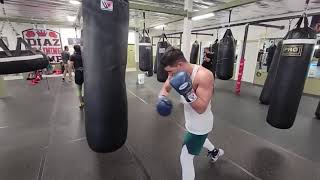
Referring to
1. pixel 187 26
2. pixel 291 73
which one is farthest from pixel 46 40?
pixel 291 73

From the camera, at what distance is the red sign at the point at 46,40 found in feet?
30.4

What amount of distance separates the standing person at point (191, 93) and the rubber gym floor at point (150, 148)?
63 cm

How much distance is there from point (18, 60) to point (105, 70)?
129 cm

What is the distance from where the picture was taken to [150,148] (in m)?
2.63

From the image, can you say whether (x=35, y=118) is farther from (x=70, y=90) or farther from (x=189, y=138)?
(x=189, y=138)

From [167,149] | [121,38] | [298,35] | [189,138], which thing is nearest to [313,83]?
[298,35]

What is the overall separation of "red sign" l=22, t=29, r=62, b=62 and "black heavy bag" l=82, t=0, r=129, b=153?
973cm

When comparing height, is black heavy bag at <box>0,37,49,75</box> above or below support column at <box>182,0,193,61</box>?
below

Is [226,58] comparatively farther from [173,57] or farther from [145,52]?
[173,57]

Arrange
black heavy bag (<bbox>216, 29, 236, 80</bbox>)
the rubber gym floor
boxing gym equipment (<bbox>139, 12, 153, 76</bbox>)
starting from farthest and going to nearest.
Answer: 1. boxing gym equipment (<bbox>139, 12, 153, 76</bbox>)
2. black heavy bag (<bbox>216, 29, 236, 80</bbox>)
3. the rubber gym floor

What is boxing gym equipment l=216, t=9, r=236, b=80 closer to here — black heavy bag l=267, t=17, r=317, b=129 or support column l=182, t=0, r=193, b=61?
support column l=182, t=0, r=193, b=61

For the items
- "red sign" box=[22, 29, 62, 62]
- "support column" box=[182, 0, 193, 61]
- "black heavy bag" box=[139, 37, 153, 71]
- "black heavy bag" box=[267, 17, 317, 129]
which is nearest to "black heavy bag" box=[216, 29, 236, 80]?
"support column" box=[182, 0, 193, 61]

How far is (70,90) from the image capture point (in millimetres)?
6508

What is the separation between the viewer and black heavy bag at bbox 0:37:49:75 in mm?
1856
